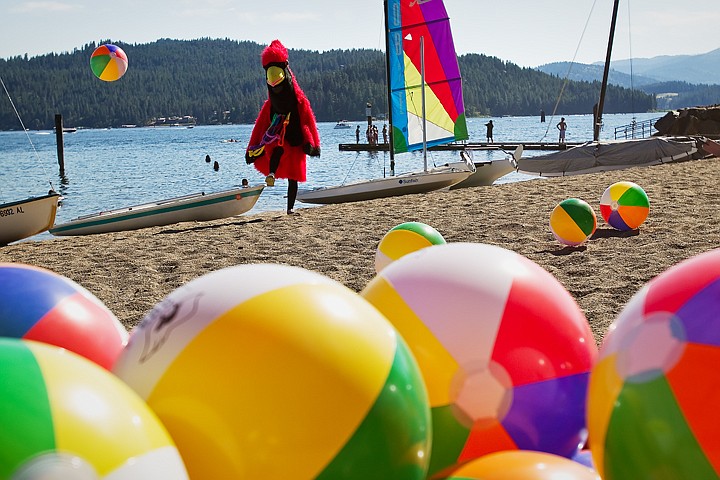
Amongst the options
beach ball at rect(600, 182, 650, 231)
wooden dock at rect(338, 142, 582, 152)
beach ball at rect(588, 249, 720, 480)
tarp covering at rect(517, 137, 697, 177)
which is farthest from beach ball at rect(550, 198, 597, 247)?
wooden dock at rect(338, 142, 582, 152)

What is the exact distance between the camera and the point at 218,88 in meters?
161

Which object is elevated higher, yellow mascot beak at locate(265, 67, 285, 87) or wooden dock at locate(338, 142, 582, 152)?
yellow mascot beak at locate(265, 67, 285, 87)

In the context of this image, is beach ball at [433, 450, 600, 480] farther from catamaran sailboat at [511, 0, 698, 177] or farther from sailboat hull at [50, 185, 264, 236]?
catamaran sailboat at [511, 0, 698, 177]

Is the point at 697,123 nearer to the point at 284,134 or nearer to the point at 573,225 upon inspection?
the point at 284,134

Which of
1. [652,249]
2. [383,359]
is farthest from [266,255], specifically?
[383,359]

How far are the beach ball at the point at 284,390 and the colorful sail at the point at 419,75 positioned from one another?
46.3ft

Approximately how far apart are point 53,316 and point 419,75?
45.7ft

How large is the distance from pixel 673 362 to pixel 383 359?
2.48 feet

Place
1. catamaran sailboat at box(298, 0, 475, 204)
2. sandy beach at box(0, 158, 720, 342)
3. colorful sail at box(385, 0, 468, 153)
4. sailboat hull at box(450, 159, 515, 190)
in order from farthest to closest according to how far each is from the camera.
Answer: sailboat hull at box(450, 159, 515, 190) < colorful sail at box(385, 0, 468, 153) < catamaran sailboat at box(298, 0, 475, 204) < sandy beach at box(0, 158, 720, 342)

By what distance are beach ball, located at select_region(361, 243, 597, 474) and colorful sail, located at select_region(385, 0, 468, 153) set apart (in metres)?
13.6

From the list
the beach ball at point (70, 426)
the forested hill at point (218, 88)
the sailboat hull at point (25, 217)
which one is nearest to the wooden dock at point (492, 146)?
the sailboat hull at point (25, 217)

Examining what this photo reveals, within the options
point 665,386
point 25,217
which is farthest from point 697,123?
point 665,386

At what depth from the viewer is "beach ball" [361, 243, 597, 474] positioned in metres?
2.52

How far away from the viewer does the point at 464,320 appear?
2572 millimetres
